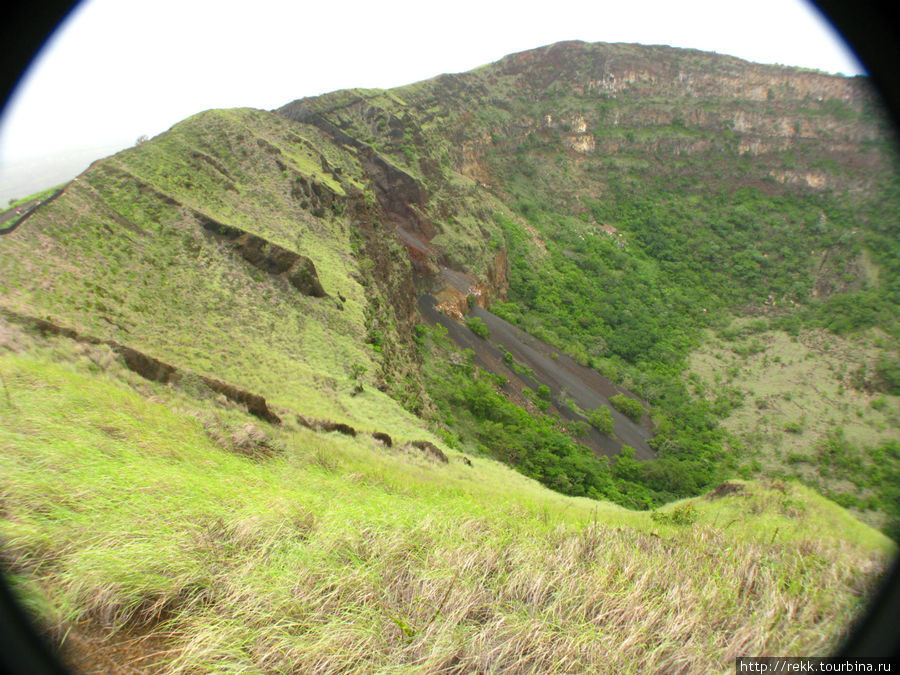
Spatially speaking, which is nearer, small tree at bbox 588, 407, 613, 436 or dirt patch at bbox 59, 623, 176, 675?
dirt patch at bbox 59, 623, 176, 675

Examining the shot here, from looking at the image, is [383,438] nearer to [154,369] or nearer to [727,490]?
[154,369]

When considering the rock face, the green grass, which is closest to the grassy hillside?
the rock face

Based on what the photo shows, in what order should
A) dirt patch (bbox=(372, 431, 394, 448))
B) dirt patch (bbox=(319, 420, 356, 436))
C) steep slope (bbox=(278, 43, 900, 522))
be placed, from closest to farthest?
dirt patch (bbox=(319, 420, 356, 436)) → dirt patch (bbox=(372, 431, 394, 448)) → steep slope (bbox=(278, 43, 900, 522))

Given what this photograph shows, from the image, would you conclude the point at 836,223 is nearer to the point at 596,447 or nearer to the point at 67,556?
the point at 596,447

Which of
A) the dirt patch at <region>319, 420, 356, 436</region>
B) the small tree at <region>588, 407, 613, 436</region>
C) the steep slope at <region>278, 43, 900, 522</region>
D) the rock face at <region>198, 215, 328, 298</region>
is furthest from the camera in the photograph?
the steep slope at <region>278, 43, 900, 522</region>

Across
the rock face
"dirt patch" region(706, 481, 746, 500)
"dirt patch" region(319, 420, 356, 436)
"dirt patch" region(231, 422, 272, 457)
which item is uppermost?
the rock face

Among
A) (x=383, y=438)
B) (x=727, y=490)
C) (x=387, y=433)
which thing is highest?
(x=383, y=438)

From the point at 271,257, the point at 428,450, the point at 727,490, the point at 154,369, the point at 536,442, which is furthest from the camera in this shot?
the point at 536,442

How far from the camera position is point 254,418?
873cm

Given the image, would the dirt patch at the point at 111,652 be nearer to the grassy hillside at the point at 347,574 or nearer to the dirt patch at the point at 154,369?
the grassy hillside at the point at 347,574

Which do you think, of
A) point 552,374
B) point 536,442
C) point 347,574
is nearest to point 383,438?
point 347,574

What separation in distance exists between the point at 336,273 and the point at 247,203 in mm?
5196

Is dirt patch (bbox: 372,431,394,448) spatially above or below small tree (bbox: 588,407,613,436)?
above

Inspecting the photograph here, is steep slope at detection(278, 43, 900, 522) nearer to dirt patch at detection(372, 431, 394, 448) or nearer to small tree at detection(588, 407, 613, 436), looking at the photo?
small tree at detection(588, 407, 613, 436)
